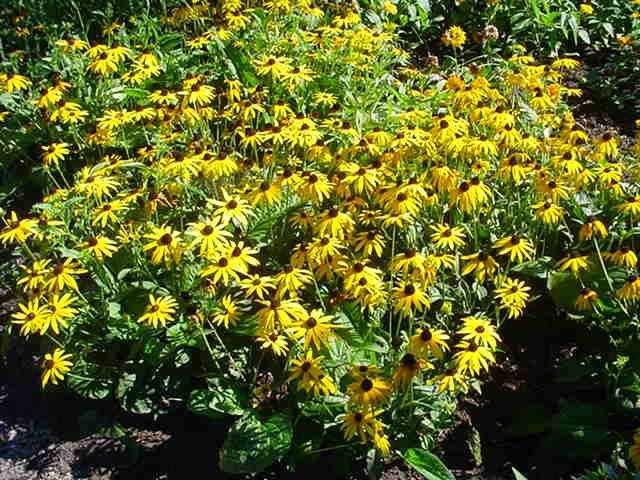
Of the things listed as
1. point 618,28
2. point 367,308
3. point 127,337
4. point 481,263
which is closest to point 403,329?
point 367,308

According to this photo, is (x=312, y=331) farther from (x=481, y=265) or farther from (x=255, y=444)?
(x=481, y=265)

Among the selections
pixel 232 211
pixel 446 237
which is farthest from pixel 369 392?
pixel 232 211

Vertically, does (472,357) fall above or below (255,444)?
above

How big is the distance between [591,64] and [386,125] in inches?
86.8

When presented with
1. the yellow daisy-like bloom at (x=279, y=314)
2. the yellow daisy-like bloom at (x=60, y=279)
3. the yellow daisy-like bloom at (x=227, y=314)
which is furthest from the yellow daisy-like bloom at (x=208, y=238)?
the yellow daisy-like bloom at (x=60, y=279)

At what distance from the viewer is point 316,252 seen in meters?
2.81

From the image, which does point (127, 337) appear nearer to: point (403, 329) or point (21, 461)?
point (21, 461)

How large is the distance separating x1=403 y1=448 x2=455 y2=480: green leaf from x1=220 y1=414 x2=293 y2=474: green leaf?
39cm

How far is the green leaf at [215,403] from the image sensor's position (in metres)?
2.81

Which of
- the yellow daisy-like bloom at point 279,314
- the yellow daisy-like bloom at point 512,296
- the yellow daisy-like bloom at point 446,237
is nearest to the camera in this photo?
the yellow daisy-like bloom at point 279,314

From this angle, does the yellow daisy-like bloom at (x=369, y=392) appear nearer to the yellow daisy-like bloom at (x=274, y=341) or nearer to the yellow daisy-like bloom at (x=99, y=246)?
the yellow daisy-like bloom at (x=274, y=341)

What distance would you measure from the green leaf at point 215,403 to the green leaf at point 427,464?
0.57m

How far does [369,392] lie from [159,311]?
78 cm

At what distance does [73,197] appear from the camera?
3.37 metres
